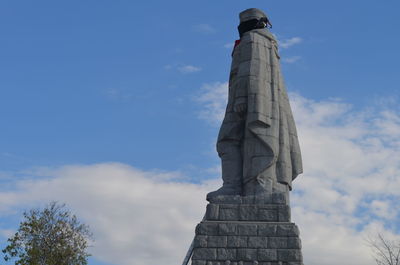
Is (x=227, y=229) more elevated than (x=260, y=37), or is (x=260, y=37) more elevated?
(x=260, y=37)

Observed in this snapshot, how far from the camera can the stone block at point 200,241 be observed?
1017cm

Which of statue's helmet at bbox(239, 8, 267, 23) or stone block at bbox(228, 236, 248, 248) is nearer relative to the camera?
stone block at bbox(228, 236, 248, 248)

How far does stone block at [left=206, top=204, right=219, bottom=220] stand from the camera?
10.5 m

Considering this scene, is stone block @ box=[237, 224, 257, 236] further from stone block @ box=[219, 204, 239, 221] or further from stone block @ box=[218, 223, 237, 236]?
stone block @ box=[219, 204, 239, 221]

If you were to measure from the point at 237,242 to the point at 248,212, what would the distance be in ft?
2.02

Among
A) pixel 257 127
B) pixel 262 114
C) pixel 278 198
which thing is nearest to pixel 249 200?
pixel 278 198

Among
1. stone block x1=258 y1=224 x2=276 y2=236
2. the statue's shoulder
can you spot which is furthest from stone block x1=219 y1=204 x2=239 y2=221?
the statue's shoulder

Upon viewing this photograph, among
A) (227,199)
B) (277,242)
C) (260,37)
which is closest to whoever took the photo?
(277,242)

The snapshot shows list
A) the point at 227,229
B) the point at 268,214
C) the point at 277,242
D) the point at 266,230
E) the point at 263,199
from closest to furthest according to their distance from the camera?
the point at 277,242 < the point at 266,230 < the point at 227,229 < the point at 268,214 < the point at 263,199

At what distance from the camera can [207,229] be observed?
10297 millimetres

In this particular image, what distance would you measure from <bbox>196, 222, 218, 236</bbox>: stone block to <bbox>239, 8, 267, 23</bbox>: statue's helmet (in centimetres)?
467

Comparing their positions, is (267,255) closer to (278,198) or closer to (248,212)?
→ (248,212)

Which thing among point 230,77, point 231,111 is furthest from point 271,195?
point 230,77

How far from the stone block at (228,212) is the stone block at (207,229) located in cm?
23
